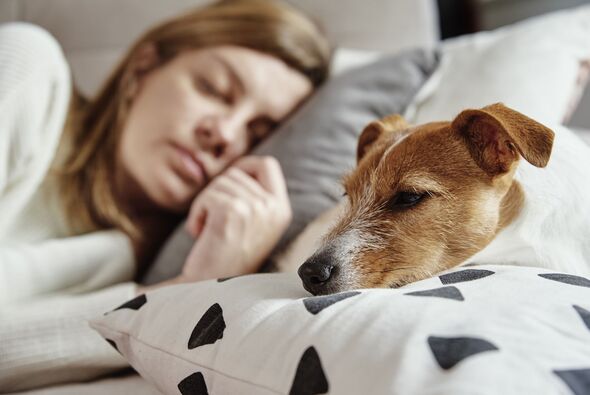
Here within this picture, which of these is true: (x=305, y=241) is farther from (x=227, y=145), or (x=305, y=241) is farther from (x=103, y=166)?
(x=103, y=166)

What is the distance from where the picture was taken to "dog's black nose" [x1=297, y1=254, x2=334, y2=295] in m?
0.76

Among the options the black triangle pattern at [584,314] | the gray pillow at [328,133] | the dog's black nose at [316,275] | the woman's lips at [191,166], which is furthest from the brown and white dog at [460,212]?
the woman's lips at [191,166]

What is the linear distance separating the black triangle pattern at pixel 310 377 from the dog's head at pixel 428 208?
0.20 metres

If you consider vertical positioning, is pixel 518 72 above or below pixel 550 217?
above

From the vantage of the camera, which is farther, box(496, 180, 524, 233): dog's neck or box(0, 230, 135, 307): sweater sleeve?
box(0, 230, 135, 307): sweater sleeve

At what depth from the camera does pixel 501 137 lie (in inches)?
31.3

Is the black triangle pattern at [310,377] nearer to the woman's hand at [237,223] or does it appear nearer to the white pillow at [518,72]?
the woman's hand at [237,223]

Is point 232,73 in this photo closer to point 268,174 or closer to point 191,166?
point 191,166

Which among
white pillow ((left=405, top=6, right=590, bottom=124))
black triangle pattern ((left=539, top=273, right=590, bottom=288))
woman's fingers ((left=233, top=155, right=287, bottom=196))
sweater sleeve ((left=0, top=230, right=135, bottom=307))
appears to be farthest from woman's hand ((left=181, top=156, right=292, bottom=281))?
black triangle pattern ((left=539, top=273, right=590, bottom=288))

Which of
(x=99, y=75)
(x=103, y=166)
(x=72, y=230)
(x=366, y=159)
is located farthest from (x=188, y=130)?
(x=99, y=75)

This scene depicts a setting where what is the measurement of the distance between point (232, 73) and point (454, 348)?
1183 mm

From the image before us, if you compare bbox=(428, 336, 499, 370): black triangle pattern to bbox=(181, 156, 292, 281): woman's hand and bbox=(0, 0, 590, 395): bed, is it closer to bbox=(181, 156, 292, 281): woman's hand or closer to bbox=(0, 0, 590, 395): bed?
bbox=(0, 0, 590, 395): bed

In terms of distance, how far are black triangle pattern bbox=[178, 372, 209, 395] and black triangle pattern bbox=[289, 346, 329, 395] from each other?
0.15 metres

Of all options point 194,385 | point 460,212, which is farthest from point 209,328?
point 460,212
